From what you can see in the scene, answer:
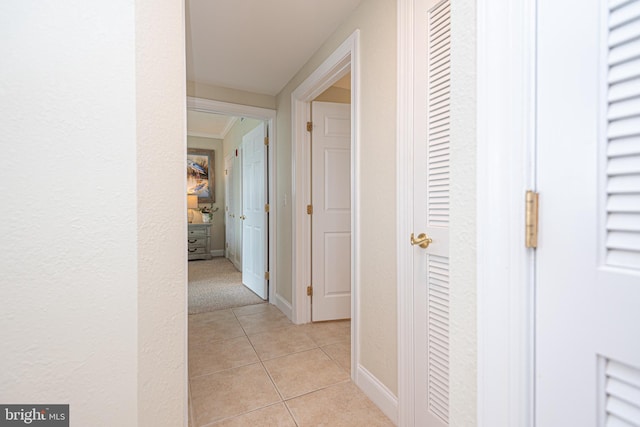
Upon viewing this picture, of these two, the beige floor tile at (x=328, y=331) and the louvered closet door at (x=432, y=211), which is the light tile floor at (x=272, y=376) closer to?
the beige floor tile at (x=328, y=331)

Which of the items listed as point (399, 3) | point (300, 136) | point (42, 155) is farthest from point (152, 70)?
point (300, 136)

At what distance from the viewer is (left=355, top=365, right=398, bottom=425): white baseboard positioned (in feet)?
4.98

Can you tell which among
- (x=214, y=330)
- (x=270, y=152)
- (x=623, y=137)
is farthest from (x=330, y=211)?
(x=623, y=137)

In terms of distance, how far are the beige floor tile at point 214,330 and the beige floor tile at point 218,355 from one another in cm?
8

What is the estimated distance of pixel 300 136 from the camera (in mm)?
2805

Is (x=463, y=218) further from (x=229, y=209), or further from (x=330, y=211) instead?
(x=229, y=209)

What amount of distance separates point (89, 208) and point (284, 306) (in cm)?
256

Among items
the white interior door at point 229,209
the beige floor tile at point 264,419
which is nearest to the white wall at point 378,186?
the beige floor tile at point 264,419

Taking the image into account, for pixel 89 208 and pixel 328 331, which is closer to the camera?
pixel 89 208

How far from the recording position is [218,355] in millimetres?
2236

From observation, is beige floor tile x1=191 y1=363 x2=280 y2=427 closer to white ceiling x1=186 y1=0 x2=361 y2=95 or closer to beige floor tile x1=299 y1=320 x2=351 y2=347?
beige floor tile x1=299 y1=320 x2=351 y2=347

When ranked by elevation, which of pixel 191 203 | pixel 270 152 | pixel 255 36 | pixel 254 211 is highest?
pixel 255 36

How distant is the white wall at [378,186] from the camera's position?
5.08 ft

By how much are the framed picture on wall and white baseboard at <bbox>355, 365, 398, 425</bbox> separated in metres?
5.45
